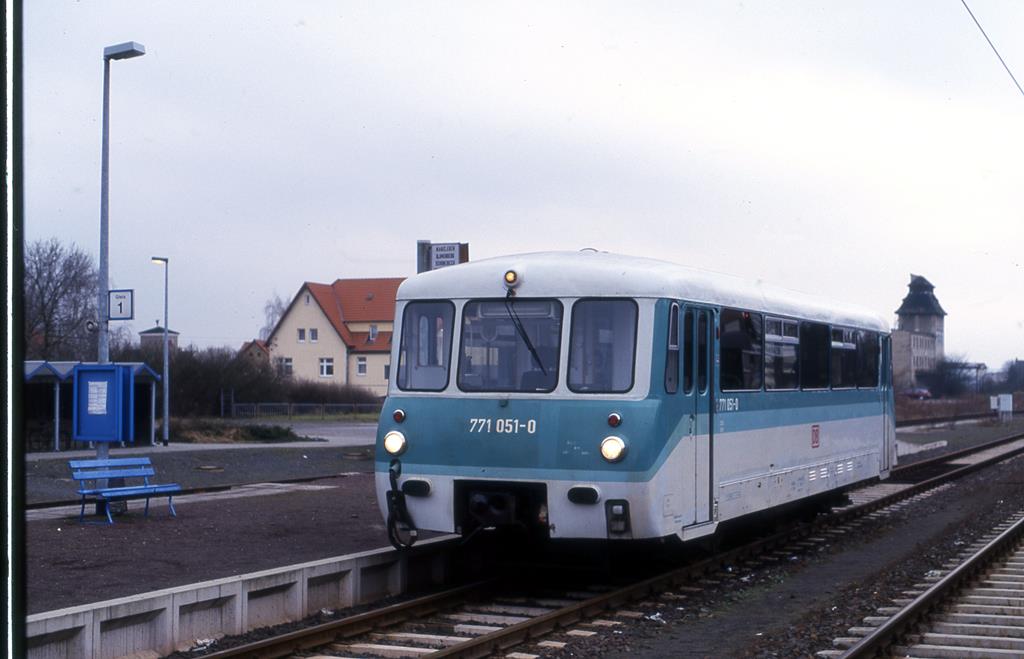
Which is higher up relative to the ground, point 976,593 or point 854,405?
point 854,405

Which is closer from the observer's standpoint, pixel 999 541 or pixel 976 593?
pixel 976 593

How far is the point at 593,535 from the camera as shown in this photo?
993 cm

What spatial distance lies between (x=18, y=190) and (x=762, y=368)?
35.6ft

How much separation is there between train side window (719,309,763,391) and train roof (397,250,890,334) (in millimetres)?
182

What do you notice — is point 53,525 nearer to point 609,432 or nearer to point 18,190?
point 609,432

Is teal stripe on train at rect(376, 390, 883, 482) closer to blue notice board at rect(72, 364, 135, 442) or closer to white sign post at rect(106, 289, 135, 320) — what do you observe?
white sign post at rect(106, 289, 135, 320)

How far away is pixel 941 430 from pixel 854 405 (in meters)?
37.2

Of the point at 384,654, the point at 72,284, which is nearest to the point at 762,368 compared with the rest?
the point at 384,654

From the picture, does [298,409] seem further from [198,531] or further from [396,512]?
[396,512]

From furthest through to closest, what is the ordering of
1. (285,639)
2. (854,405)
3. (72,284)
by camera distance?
(72,284) → (854,405) → (285,639)

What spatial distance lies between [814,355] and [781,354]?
1.37 m

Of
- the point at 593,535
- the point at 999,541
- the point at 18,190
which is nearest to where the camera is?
the point at 18,190

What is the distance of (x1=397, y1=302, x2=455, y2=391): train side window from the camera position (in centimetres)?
1088

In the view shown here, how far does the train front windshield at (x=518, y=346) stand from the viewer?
10.3m
